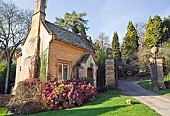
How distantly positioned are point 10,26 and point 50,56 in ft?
46.7

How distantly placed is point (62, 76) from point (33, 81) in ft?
10.6

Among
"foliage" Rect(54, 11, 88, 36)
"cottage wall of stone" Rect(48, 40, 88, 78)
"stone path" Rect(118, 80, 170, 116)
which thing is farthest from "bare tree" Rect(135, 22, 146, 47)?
"stone path" Rect(118, 80, 170, 116)

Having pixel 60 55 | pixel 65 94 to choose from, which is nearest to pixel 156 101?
pixel 65 94

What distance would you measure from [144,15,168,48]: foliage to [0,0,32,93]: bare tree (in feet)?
87.9

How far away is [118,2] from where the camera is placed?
37.6 ft

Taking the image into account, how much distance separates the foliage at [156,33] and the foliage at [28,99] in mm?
30994

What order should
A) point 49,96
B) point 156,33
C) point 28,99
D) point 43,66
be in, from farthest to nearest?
point 156,33 → point 43,66 → point 28,99 → point 49,96

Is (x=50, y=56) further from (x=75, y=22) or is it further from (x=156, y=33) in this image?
(x=156, y=33)

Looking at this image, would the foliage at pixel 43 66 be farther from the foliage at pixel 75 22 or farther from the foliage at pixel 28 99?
the foliage at pixel 75 22

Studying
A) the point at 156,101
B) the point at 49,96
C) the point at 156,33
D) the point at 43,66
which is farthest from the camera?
the point at 156,33

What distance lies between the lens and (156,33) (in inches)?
1485

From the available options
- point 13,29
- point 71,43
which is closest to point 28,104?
point 71,43

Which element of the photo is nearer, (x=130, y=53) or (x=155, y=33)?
(x=130, y=53)

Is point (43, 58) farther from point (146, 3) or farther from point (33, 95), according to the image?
point (146, 3)
